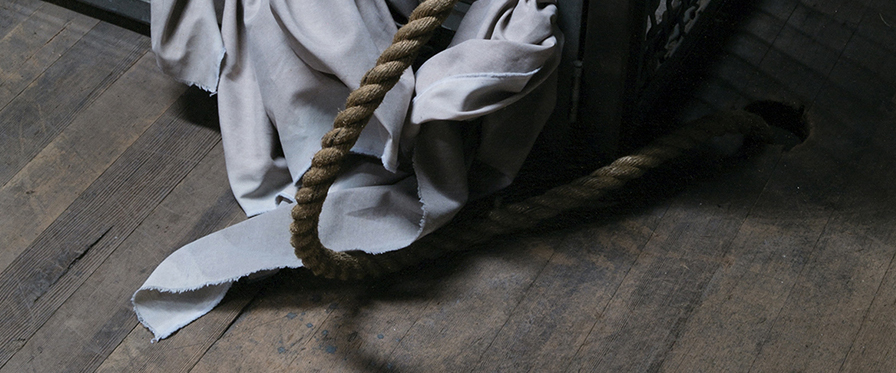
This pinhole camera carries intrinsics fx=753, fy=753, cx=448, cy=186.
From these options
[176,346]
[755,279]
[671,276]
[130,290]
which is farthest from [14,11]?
[755,279]

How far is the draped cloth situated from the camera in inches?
37.5

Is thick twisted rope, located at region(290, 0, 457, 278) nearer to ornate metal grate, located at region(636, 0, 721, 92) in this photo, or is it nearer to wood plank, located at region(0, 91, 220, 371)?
ornate metal grate, located at region(636, 0, 721, 92)

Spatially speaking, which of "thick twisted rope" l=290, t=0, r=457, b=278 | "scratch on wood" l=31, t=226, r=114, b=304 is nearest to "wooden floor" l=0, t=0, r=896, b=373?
"scratch on wood" l=31, t=226, r=114, b=304

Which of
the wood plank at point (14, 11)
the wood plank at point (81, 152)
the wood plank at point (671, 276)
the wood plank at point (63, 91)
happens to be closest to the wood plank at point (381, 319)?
the wood plank at point (671, 276)

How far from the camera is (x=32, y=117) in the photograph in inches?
52.9

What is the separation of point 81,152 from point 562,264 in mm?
834

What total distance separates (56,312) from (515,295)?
0.67 meters

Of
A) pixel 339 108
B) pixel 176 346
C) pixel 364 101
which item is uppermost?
pixel 364 101

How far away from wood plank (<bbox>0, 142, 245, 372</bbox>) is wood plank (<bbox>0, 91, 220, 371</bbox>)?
0.05 ft

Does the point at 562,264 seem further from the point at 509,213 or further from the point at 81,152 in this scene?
the point at 81,152

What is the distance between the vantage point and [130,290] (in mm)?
1118

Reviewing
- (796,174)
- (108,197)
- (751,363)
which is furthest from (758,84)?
(108,197)

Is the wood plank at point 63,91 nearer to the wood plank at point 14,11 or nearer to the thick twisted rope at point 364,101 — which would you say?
the wood plank at point 14,11

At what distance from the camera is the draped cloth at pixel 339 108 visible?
954mm
